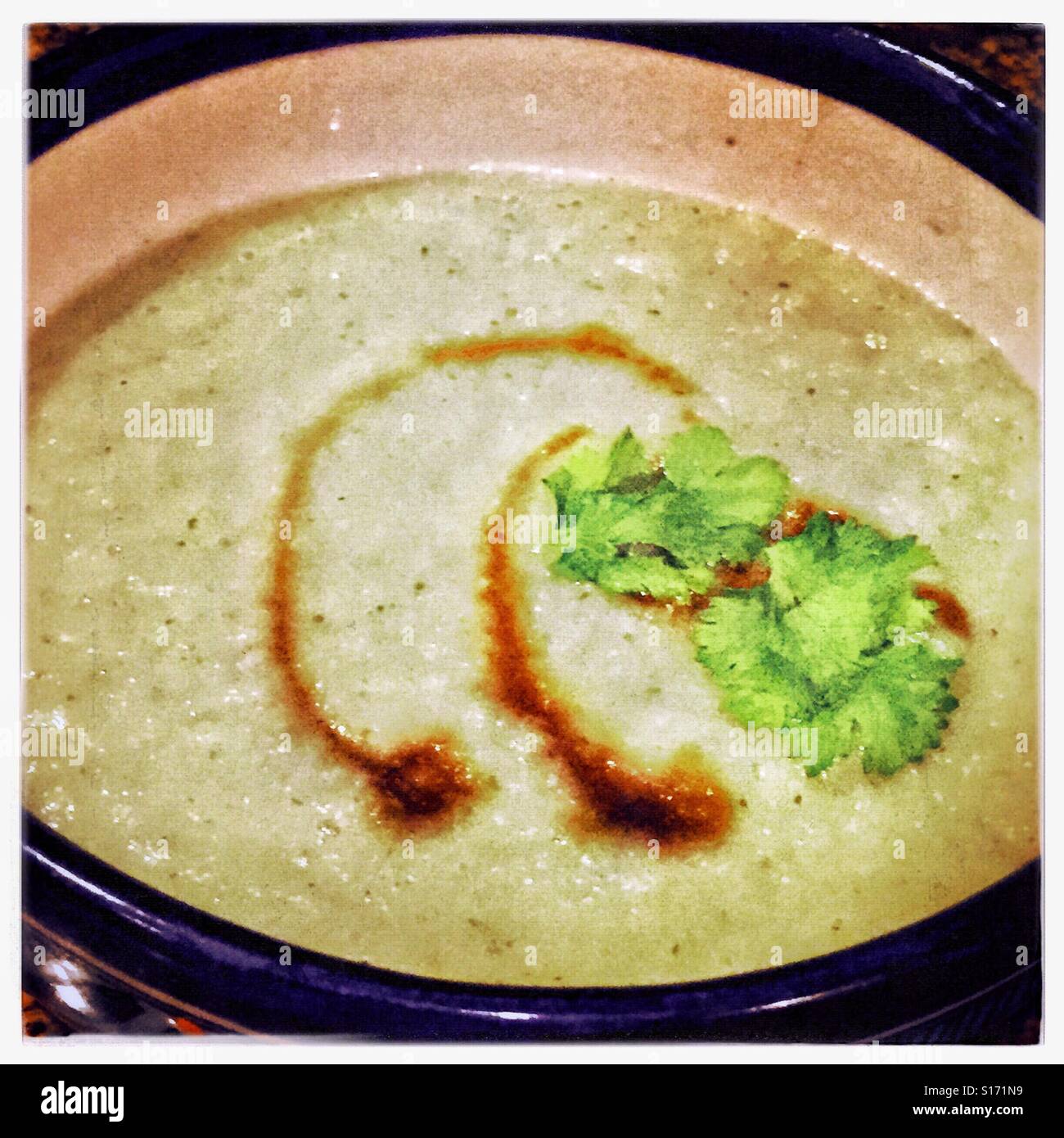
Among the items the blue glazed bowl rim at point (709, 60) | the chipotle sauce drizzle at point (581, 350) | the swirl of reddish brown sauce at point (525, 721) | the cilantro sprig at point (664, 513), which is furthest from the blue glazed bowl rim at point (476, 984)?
the chipotle sauce drizzle at point (581, 350)

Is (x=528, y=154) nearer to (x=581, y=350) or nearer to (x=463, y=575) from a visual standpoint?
(x=581, y=350)

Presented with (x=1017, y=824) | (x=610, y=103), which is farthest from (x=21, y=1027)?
(x=610, y=103)

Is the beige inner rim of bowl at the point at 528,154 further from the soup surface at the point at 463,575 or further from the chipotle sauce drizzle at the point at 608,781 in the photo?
the chipotle sauce drizzle at the point at 608,781

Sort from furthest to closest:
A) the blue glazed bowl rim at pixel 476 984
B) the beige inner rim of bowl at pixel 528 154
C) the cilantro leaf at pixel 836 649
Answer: the beige inner rim of bowl at pixel 528 154 → the cilantro leaf at pixel 836 649 → the blue glazed bowl rim at pixel 476 984

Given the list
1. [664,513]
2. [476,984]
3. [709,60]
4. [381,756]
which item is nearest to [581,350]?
[664,513]

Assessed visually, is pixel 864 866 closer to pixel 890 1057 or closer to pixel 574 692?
pixel 890 1057

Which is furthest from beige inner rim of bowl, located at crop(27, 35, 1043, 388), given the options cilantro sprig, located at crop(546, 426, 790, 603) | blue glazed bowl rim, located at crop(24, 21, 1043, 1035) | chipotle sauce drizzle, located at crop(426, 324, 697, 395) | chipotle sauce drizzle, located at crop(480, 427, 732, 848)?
chipotle sauce drizzle, located at crop(480, 427, 732, 848)
